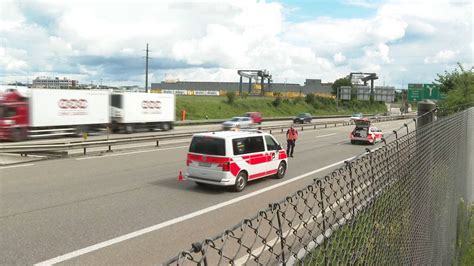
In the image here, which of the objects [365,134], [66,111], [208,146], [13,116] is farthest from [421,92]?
[208,146]

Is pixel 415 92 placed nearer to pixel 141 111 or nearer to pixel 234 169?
pixel 141 111

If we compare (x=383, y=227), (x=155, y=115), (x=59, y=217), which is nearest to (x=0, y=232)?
(x=59, y=217)

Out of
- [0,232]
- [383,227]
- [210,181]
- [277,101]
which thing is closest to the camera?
[383,227]

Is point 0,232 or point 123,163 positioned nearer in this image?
point 0,232

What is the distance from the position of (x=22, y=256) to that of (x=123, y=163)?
11386 mm

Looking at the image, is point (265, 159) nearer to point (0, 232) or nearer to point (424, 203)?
point (0, 232)

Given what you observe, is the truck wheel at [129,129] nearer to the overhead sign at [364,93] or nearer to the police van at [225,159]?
the police van at [225,159]

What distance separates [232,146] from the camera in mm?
13555

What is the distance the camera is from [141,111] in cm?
3775

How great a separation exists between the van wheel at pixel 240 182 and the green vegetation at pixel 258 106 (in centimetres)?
4619

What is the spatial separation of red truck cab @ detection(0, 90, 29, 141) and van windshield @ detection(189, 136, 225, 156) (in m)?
18.2

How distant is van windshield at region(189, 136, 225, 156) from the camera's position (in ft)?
44.1

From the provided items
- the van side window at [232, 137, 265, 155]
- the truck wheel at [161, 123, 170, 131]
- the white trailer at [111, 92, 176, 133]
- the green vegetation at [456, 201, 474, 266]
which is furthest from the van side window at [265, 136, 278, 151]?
the truck wheel at [161, 123, 170, 131]

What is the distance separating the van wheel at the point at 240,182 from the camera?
13567mm
